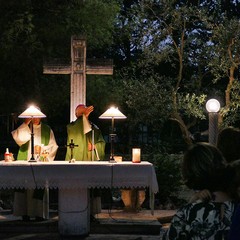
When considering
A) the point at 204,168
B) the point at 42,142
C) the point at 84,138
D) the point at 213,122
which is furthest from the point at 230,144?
the point at 42,142

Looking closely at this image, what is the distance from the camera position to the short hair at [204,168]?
8.54 ft

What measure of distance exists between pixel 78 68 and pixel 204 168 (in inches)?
254

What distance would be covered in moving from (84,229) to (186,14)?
28.2 ft

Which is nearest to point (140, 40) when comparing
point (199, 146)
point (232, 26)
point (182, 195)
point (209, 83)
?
point (232, 26)

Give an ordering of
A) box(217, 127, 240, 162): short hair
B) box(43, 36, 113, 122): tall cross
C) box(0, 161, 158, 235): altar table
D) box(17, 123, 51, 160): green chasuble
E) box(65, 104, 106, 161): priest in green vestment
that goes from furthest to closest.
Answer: box(43, 36, 113, 122): tall cross → box(17, 123, 51, 160): green chasuble → box(65, 104, 106, 161): priest in green vestment → box(0, 161, 158, 235): altar table → box(217, 127, 240, 162): short hair

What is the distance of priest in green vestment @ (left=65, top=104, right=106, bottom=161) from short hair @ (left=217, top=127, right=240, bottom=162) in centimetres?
439

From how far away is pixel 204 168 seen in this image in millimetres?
2600

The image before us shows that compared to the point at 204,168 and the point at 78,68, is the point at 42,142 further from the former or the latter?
the point at 204,168

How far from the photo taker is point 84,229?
7293mm

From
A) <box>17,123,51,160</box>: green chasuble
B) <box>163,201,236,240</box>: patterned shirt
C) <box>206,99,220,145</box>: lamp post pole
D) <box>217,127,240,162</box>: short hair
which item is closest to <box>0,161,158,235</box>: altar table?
<box>17,123,51,160</box>: green chasuble

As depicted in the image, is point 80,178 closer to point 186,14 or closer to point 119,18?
point 186,14

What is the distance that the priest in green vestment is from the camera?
26.1ft

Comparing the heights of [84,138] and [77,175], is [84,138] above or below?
above

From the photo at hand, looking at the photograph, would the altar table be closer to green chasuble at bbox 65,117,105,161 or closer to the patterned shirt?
green chasuble at bbox 65,117,105,161
